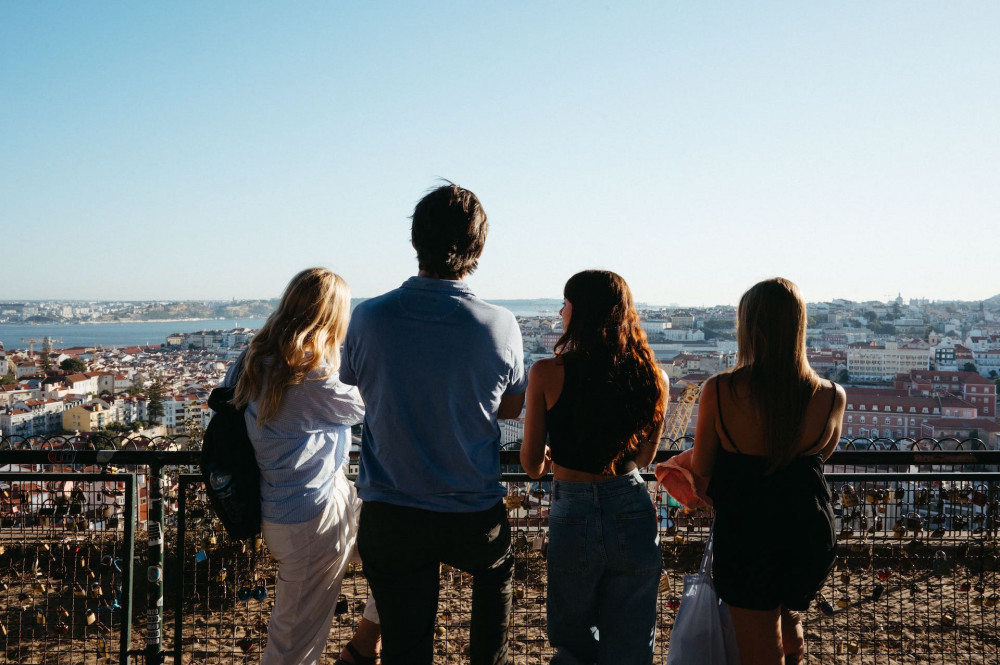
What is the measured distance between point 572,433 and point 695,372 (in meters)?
44.2

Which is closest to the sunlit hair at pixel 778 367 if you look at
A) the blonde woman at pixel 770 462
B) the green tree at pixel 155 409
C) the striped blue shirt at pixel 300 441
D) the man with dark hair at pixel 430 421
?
the blonde woman at pixel 770 462

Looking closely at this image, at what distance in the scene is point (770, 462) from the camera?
190 centimetres

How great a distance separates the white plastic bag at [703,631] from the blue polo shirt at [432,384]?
0.74 metres

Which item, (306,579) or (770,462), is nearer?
(770,462)

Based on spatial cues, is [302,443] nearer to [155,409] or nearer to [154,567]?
[154,567]

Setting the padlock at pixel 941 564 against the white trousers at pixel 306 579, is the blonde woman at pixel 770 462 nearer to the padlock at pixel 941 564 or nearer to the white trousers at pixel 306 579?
the white trousers at pixel 306 579

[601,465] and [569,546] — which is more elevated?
[601,465]

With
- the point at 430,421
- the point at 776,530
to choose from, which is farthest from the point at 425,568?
the point at 776,530

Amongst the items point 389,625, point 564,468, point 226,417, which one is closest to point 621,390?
point 564,468

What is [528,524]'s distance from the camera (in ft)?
9.06

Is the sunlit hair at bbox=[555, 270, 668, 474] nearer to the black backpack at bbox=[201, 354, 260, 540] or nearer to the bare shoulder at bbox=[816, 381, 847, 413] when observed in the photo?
the bare shoulder at bbox=[816, 381, 847, 413]

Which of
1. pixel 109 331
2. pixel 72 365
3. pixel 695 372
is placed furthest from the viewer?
pixel 109 331

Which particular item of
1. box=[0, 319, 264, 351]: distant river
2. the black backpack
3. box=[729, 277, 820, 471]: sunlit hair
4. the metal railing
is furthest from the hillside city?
box=[0, 319, 264, 351]: distant river

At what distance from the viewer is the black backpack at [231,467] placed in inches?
78.5
